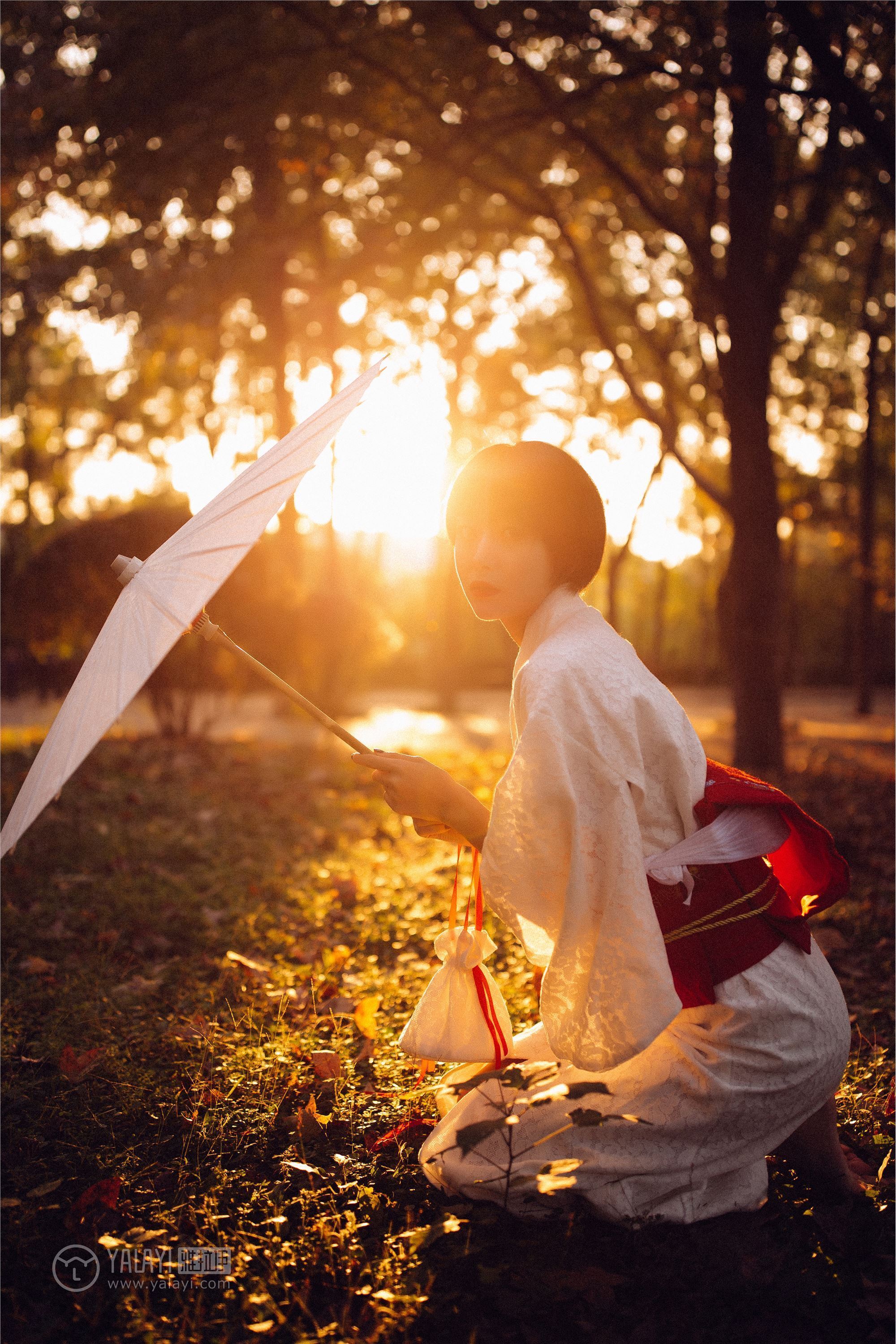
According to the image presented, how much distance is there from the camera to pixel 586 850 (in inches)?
75.3

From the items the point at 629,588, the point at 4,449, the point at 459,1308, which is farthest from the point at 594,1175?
the point at 629,588

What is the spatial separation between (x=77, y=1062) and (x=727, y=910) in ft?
7.44

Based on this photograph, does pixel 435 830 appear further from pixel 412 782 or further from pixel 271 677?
pixel 271 677

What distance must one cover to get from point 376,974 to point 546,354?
15.7 metres

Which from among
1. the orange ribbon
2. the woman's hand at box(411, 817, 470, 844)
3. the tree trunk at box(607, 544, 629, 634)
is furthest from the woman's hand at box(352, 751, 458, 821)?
the tree trunk at box(607, 544, 629, 634)

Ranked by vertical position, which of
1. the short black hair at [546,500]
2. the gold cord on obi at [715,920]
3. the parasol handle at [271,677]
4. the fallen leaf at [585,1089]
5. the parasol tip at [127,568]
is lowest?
the fallen leaf at [585,1089]

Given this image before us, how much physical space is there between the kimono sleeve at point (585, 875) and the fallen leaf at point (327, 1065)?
1287mm

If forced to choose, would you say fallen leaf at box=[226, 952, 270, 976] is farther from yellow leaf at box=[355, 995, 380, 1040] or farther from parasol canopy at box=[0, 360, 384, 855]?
parasol canopy at box=[0, 360, 384, 855]

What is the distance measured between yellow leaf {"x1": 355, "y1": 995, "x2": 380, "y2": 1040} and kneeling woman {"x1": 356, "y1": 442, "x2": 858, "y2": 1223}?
104 cm

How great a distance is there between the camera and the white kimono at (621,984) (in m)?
1.90

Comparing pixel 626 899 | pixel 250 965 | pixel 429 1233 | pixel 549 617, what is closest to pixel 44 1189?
pixel 429 1233

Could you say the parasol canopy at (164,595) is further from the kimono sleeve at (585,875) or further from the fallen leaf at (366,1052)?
the fallen leaf at (366,1052)

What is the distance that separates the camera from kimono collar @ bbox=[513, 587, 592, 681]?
2.20 meters

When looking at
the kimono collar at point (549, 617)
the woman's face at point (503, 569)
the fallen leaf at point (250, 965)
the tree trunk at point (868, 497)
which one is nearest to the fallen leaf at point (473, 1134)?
the kimono collar at point (549, 617)
